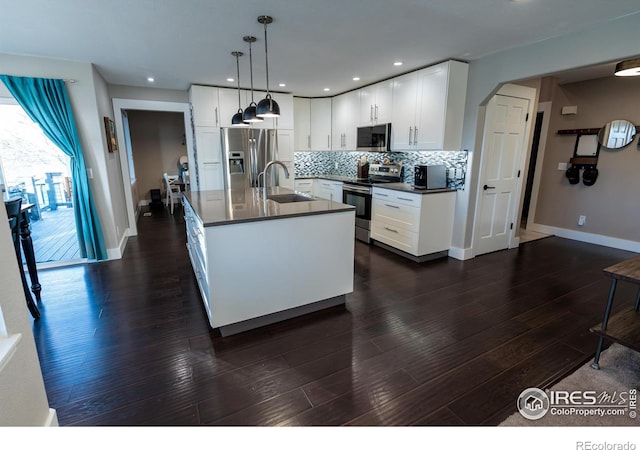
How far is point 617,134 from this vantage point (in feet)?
14.2

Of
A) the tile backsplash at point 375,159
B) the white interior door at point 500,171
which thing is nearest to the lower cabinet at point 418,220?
the tile backsplash at point 375,159

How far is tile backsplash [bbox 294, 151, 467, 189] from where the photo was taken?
13.1 feet

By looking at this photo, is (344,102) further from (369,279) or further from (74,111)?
(74,111)

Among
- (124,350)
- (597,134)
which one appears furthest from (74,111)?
(597,134)

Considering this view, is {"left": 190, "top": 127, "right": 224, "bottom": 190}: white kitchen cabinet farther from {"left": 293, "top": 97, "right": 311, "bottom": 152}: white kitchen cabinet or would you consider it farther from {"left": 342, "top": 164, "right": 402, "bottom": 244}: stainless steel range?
{"left": 342, "top": 164, "right": 402, "bottom": 244}: stainless steel range

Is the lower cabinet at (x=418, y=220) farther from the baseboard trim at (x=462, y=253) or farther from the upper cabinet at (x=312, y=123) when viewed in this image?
the upper cabinet at (x=312, y=123)

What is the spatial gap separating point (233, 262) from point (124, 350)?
3.23ft

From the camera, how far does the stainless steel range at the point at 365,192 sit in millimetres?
4684

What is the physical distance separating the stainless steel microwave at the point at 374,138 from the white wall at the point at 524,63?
3.56ft

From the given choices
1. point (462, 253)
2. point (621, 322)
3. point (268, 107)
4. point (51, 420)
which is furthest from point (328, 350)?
point (462, 253)

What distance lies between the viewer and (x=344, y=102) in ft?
18.1

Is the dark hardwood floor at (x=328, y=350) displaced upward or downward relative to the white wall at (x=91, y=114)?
downward

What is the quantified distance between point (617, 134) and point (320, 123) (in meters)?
4.58

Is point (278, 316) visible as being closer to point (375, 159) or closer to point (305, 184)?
point (375, 159)
